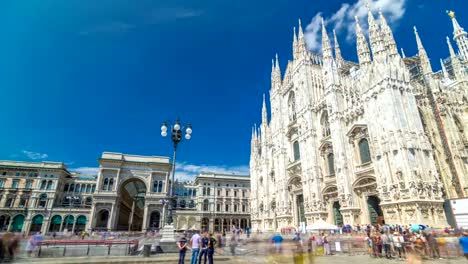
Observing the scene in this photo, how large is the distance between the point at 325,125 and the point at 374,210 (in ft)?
38.3

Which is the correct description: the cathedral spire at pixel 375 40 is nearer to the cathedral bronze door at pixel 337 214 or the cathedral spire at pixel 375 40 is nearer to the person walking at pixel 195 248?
the cathedral bronze door at pixel 337 214

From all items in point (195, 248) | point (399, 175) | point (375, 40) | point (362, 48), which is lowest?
point (195, 248)

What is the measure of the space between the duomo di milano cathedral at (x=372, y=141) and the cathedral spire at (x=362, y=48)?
111 millimetres

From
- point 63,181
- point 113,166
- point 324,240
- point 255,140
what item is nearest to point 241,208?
point 255,140

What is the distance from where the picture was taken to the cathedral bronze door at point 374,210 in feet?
69.9

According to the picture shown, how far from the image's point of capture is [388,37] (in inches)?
965

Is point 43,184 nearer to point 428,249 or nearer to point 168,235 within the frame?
point 168,235

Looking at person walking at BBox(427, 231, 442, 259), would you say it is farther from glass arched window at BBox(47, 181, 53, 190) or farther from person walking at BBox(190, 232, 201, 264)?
glass arched window at BBox(47, 181, 53, 190)

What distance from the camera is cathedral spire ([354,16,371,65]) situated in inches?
987

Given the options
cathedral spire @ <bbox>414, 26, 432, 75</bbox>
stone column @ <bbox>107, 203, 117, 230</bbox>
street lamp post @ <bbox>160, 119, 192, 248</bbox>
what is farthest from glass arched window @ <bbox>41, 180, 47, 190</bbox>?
cathedral spire @ <bbox>414, 26, 432, 75</bbox>

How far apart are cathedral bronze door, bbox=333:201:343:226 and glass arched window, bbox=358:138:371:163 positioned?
6.00 meters

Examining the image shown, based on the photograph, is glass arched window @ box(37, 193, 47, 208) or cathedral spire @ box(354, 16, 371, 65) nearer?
cathedral spire @ box(354, 16, 371, 65)

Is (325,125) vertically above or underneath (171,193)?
above

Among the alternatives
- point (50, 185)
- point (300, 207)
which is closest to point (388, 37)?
point (300, 207)
